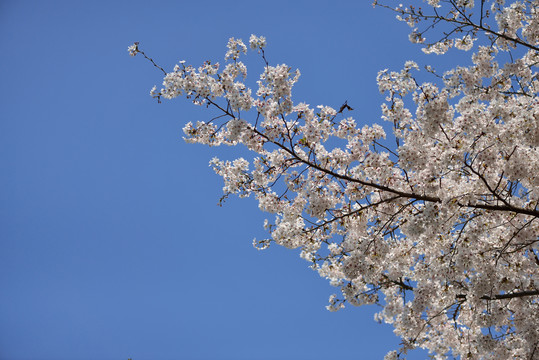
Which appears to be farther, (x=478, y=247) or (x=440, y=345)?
(x=440, y=345)

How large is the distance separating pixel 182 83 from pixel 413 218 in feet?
13.6

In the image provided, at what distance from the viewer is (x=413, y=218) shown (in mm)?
6793

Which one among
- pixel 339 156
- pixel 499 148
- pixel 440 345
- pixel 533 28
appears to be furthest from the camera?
pixel 440 345

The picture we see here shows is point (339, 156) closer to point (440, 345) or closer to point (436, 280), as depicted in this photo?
point (436, 280)

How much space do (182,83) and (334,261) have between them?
395 centimetres

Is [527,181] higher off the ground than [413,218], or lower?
higher

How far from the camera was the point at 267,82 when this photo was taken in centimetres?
708

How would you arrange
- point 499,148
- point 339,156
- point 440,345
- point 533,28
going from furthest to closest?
point 440,345 → point 533,28 → point 339,156 → point 499,148

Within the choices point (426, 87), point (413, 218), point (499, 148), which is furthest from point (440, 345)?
point (426, 87)

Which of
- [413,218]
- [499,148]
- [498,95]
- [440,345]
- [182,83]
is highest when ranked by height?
[498,95]

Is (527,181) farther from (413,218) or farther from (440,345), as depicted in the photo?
(440,345)

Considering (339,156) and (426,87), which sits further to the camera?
(339,156)

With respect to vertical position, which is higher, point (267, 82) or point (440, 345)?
point (267, 82)

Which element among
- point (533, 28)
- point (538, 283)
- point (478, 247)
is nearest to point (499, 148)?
point (478, 247)
